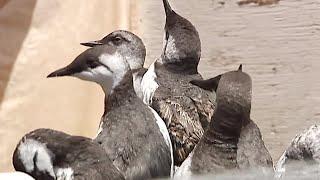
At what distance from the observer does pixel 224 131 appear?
89.0 inches

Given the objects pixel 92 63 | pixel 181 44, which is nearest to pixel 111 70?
pixel 92 63

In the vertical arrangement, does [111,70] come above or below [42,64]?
above

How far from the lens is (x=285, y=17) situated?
317 cm

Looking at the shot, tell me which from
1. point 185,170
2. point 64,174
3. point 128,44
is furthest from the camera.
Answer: point 128,44

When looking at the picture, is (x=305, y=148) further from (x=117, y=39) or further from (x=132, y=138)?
(x=117, y=39)

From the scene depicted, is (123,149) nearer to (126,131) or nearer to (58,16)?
(126,131)

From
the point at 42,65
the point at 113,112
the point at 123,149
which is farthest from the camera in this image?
the point at 42,65

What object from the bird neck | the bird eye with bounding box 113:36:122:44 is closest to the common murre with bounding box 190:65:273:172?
the bird neck

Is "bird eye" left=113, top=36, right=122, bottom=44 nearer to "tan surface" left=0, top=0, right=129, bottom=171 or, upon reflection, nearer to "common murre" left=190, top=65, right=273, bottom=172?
"tan surface" left=0, top=0, right=129, bottom=171

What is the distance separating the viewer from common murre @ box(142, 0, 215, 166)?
8.20 ft

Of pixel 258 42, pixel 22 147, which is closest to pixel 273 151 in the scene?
pixel 258 42

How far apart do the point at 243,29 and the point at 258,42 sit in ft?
0.22

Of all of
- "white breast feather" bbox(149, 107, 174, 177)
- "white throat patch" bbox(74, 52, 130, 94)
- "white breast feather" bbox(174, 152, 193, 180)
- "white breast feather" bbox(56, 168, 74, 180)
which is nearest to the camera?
"white breast feather" bbox(56, 168, 74, 180)

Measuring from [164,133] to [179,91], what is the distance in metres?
A: 0.29
